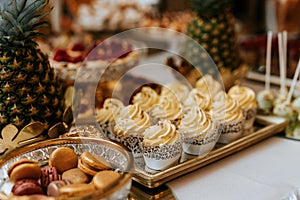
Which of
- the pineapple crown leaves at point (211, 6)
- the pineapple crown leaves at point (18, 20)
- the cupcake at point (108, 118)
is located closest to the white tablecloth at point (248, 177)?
the cupcake at point (108, 118)

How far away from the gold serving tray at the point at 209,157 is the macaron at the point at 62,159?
0.13 meters

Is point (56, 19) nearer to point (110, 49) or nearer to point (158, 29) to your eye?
point (158, 29)

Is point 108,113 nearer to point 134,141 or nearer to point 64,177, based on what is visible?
point 134,141

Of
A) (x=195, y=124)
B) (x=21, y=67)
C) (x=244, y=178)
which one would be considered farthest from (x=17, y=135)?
(x=244, y=178)

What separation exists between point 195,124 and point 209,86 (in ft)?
0.84

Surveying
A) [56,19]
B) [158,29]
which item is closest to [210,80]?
[158,29]

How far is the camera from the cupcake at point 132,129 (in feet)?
2.60

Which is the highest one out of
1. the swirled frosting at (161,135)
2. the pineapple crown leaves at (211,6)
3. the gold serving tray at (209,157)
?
the pineapple crown leaves at (211,6)

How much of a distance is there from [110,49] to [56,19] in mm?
2102

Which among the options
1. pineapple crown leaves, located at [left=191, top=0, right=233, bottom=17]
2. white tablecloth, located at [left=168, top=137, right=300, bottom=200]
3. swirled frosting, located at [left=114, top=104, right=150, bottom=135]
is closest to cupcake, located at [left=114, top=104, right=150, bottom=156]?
swirled frosting, located at [left=114, top=104, right=150, bottom=135]

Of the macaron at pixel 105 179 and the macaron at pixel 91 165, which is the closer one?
the macaron at pixel 105 179

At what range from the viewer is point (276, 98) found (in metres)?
1.05

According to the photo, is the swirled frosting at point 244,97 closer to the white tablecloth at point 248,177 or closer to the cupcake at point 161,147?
the white tablecloth at point 248,177

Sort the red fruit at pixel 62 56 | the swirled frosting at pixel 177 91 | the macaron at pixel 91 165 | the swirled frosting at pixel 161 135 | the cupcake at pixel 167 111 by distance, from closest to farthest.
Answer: the macaron at pixel 91 165, the swirled frosting at pixel 161 135, the cupcake at pixel 167 111, the swirled frosting at pixel 177 91, the red fruit at pixel 62 56
